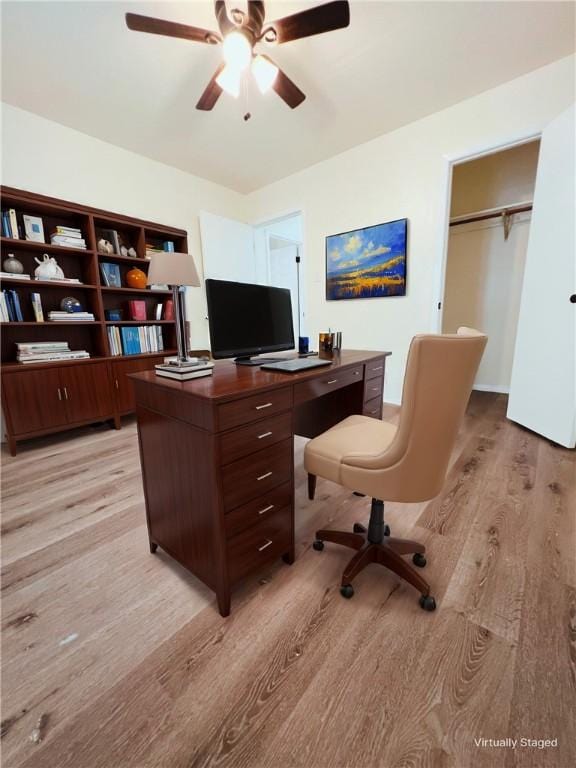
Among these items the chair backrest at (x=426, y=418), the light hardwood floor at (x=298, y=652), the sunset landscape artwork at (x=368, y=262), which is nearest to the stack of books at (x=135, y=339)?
the light hardwood floor at (x=298, y=652)

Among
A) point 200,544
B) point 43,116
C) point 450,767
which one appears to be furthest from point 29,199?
point 450,767

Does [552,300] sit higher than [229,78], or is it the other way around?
[229,78]

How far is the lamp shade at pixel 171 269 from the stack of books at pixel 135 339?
6.19 feet

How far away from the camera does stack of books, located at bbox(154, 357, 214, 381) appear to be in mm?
1124

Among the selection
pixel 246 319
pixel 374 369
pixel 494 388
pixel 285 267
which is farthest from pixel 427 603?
pixel 285 267

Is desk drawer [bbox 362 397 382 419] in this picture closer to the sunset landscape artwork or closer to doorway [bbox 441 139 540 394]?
the sunset landscape artwork

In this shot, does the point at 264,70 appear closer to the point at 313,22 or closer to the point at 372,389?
the point at 313,22

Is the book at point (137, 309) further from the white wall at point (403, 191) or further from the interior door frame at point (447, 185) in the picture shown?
the interior door frame at point (447, 185)

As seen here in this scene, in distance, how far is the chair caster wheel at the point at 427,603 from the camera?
1064 mm

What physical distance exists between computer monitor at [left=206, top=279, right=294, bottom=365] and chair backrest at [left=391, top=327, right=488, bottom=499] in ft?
2.81

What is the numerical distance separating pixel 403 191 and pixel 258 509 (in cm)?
329

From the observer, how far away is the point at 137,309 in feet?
10.2

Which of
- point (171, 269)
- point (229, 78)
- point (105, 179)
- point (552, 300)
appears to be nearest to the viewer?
point (171, 269)

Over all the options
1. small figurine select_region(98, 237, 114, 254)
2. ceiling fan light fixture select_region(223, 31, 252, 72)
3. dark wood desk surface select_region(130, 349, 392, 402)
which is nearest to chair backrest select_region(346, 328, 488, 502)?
dark wood desk surface select_region(130, 349, 392, 402)
